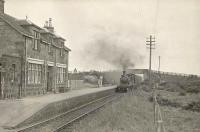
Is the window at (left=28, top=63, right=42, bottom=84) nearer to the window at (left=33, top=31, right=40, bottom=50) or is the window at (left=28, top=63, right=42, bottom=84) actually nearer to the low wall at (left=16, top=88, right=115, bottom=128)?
the window at (left=33, top=31, right=40, bottom=50)

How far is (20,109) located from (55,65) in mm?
18181

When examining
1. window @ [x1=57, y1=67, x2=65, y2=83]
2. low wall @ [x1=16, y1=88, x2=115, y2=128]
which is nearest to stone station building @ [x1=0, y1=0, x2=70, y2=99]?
window @ [x1=57, y1=67, x2=65, y2=83]

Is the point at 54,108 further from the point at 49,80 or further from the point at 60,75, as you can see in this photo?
the point at 60,75

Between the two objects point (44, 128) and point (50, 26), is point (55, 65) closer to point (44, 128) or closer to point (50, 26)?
point (50, 26)

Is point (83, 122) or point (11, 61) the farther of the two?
point (11, 61)

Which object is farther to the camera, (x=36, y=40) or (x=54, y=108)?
(x=36, y=40)

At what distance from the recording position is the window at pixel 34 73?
29.1m

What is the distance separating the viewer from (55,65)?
3675cm

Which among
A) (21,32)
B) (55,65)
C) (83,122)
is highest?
(21,32)

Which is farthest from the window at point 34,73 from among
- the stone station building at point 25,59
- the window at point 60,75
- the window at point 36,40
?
the window at point 60,75

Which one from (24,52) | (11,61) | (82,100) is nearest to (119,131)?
(11,61)

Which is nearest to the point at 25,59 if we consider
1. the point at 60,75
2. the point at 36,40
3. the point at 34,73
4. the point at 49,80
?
the point at 34,73

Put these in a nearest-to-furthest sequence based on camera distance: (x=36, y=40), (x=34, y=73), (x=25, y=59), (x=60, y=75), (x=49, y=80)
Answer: (x=25, y=59) < (x=34, y=73) < (x=36, y=40) < (x=49, y=80) < (x=60, y=75)

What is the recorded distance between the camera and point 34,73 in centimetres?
3033
